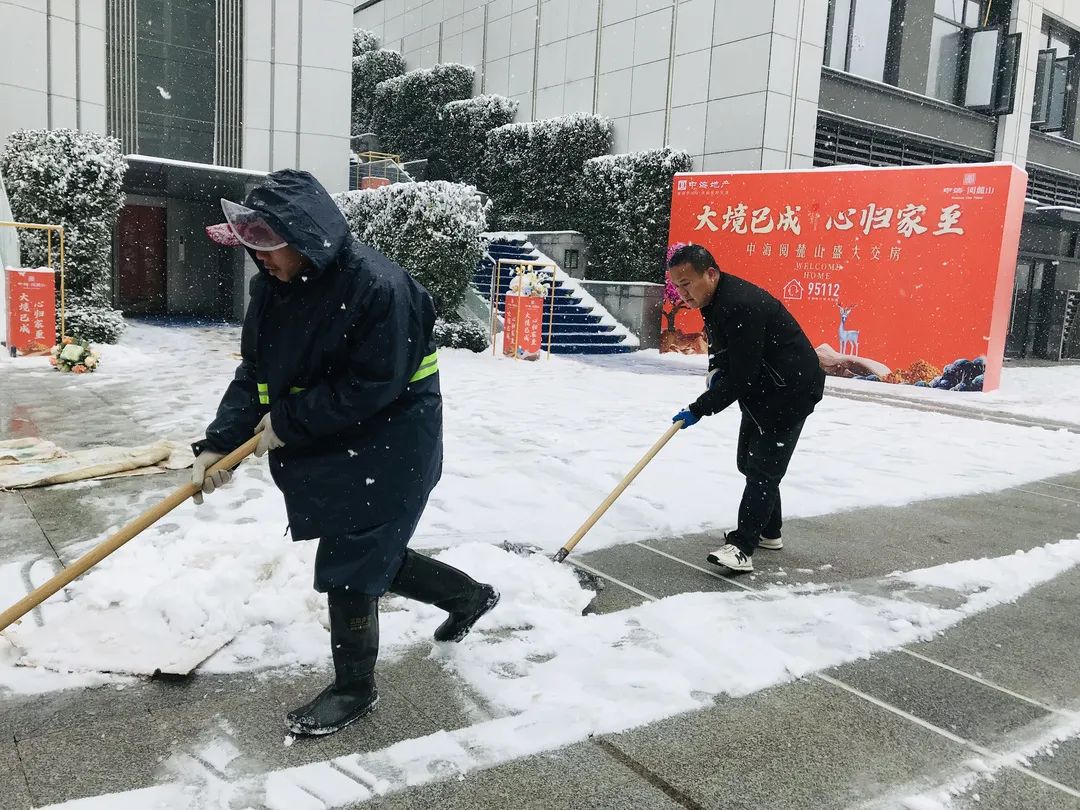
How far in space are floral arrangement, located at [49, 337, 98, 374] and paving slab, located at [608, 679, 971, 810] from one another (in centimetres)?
890

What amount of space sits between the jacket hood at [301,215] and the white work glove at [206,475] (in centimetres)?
73

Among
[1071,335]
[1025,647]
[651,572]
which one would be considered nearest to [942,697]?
[1025,647]

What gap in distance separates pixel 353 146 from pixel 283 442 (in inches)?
965

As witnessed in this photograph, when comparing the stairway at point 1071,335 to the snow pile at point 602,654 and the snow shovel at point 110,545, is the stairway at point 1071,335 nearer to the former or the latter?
the snow pile at point 602,654

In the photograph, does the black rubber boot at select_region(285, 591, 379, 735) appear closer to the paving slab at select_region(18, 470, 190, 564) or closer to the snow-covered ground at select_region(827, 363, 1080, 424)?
the paving slab at select_region(18, 470, 190, 564)

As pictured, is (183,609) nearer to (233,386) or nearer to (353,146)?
(233,386)

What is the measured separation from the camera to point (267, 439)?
2.58 meters

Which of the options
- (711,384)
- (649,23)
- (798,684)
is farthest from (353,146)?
(798,684)

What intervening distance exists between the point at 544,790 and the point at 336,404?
1212 millimetres

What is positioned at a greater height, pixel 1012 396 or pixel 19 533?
pixel 1012 396

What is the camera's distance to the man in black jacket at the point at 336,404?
2.48 meters

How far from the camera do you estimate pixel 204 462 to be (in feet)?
9.02

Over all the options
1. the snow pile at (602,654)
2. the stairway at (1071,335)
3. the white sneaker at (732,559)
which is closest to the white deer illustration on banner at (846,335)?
the snow pile at (602,654)

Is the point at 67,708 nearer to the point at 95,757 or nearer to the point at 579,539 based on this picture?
the point at 95,757
